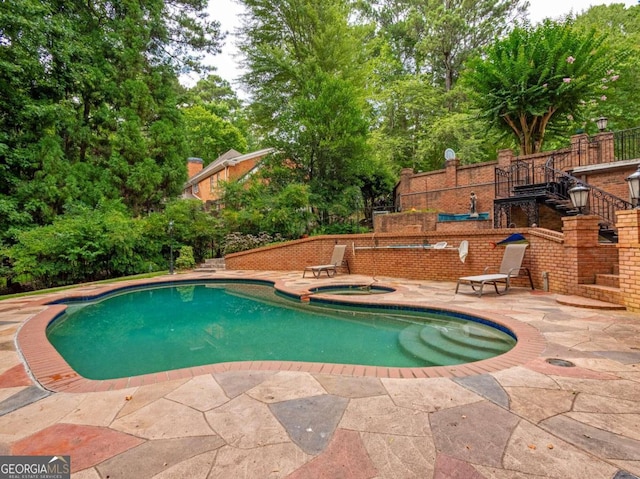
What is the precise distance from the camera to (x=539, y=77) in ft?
42.1

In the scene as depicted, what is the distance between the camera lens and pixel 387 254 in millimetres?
10180

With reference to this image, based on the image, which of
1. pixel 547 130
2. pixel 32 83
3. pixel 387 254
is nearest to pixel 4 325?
pixel 387 254

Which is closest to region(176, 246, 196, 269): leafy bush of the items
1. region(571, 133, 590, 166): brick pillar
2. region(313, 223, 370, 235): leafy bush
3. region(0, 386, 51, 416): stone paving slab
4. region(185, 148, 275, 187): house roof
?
region(313, 223, 370, 235): leafy bush

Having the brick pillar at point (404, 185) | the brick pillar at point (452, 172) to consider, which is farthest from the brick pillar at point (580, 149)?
the brick pillar at point (404, 185)

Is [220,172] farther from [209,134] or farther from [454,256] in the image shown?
[454,256]

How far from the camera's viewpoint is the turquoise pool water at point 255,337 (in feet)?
13.5

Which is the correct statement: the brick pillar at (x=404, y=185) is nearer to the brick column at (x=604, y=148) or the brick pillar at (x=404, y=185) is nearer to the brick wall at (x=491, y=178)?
the brick wall at (x=491, y=178)

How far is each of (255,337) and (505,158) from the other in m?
13.0

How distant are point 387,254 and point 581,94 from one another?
36.2 feet

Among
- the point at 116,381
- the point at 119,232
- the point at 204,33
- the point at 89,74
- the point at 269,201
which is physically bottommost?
the point at 116,381

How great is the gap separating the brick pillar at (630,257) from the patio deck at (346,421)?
2.06 m

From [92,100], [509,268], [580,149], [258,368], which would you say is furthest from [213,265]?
[580,149]

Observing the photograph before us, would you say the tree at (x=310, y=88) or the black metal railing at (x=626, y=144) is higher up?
the tree at (x=310, y=88)

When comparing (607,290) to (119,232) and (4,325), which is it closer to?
(4,325)
